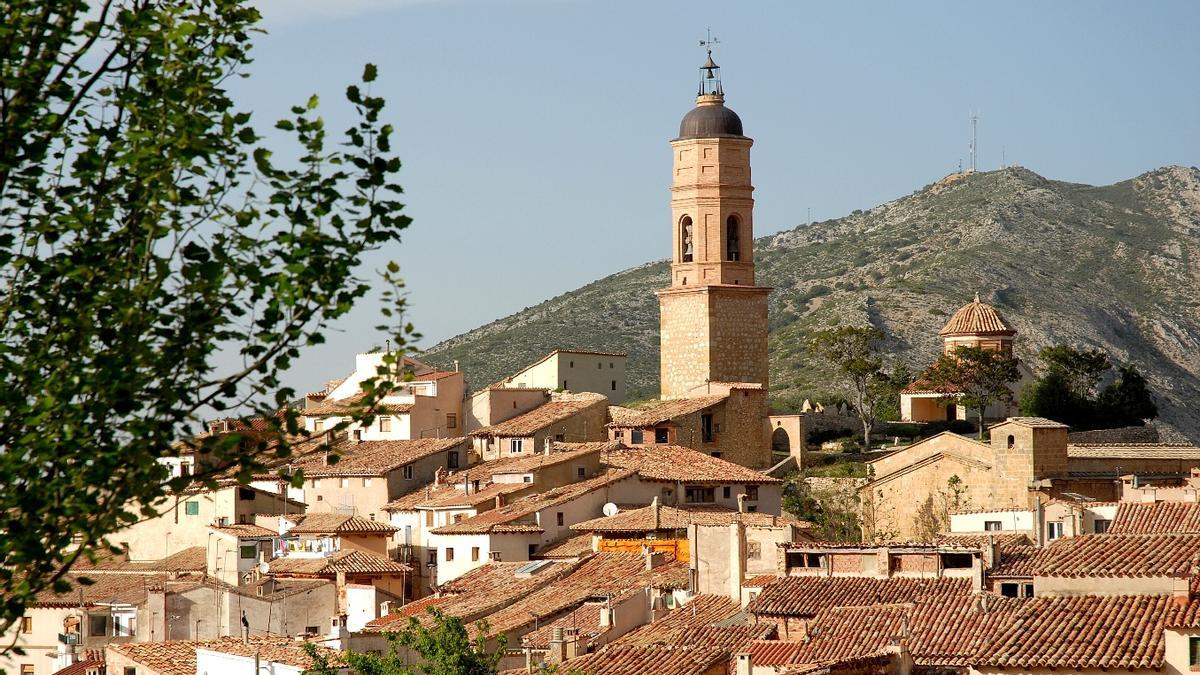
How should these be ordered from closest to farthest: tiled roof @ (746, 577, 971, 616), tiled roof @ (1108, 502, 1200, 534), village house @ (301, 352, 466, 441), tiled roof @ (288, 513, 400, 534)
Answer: tiled roof @ (746, 577, 971, 616) → tiled roof @ (1108, 502, 1200, 534) → tiled roof @ (288, 513, 400, 534) → village house @ (301, 352, 466, 441)

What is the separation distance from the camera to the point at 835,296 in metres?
115

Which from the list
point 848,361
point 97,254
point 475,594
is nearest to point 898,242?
point 848,361

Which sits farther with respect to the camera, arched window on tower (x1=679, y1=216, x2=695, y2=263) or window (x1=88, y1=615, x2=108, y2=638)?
arched window on tower (x1=679, y1=216, x2=695, y2=263)

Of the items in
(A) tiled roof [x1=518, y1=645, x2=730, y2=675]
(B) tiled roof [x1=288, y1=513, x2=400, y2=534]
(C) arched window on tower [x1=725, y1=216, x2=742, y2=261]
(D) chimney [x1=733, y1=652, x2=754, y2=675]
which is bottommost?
(A) tiled roof [x1=518, y1=645, x2=730, y2=675]

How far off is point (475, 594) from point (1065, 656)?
22049mm

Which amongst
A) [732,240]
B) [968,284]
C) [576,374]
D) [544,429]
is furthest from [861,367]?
[968,284]

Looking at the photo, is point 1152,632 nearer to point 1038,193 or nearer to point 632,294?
point 632,294

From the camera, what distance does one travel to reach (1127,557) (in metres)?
27.9

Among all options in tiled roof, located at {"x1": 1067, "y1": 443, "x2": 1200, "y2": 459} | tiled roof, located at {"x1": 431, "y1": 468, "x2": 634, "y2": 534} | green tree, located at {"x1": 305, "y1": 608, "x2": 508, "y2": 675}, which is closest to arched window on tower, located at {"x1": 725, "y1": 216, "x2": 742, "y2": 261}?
tiled roof, located at {"x1": 1067, "y1": 443, "x2": 1200, "y2": 459}

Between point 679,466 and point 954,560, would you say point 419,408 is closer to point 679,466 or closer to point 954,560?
point 679,466

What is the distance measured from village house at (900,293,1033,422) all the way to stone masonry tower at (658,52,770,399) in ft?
23.9

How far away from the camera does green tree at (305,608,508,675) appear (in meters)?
31.7

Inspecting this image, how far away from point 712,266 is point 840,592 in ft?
102

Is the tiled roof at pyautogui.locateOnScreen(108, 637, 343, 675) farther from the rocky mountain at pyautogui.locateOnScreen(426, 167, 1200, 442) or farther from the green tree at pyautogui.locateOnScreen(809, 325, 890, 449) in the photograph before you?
the rocky mountain at pyautogui.locateOnScreen(426, 167, 1200, 442)
